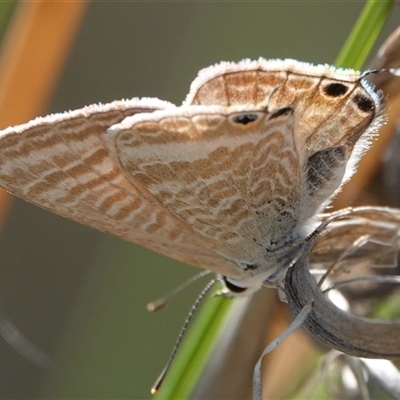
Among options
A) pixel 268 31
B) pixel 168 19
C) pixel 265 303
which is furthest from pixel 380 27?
pixel 168 19

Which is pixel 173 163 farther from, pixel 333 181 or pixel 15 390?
pixel 15 390

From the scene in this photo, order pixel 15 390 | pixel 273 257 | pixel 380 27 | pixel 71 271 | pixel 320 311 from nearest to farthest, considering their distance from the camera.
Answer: pixel 320 311
pixel 380 27
pixel 273 257
pixel 15 390
pixel 71 271

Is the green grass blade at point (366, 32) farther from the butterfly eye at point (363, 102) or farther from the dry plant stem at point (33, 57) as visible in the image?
the dry plant stem at point (33, 57)

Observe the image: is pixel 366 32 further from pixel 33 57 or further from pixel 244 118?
pixel 33 57

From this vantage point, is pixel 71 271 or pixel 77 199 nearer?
pixel 77 199

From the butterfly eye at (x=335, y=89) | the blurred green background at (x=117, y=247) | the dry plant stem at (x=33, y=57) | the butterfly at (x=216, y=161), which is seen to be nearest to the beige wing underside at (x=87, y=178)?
the butterfly at (x=216, y=161)

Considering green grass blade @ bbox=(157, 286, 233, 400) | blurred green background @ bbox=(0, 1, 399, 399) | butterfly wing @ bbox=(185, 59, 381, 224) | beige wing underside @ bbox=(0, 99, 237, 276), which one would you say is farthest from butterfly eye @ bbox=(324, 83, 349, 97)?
blurred green background @ bbox=(0, 1, 399, 399)

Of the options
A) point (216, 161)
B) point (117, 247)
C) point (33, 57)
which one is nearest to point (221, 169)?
point (216, 161)
